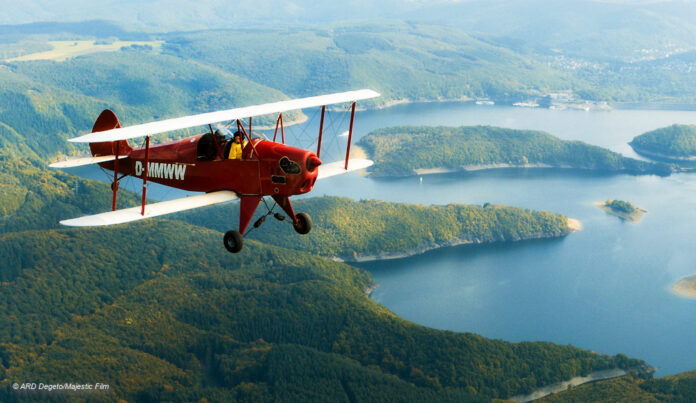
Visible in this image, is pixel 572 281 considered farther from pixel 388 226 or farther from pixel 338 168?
pixel 338 168

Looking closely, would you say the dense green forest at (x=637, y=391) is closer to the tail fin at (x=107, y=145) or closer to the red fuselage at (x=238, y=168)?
the tail fin at (x=107, y=145)

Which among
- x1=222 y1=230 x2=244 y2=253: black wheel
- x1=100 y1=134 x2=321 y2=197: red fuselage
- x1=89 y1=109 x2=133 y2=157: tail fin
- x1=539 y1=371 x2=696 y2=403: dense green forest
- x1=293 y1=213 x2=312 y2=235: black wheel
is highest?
x1=100 y1=134 x2=321 y2=197: red fuselage

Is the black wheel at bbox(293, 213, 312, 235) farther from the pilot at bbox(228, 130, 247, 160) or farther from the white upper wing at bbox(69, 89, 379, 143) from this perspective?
the white upper wing at bbox(69, 89, 379, 143)

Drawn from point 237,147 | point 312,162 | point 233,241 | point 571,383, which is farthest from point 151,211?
point 571,383

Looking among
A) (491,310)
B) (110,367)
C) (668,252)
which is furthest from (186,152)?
(668,252)

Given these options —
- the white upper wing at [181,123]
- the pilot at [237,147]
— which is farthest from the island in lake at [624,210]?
the pilot at [237,147]

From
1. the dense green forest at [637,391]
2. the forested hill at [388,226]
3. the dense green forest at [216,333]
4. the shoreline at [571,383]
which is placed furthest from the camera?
the forested hill at [388,226]

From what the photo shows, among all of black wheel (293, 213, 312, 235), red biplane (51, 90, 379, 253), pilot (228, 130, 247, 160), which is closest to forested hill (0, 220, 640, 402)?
red biplane (51, 90, 379, 253)
